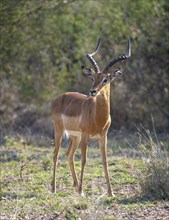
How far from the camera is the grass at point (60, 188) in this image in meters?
8.61

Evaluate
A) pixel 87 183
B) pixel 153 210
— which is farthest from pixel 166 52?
pixel 153 210

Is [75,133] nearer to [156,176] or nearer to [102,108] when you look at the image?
[102,108]

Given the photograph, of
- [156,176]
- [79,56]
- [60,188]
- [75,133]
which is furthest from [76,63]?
[156,176]

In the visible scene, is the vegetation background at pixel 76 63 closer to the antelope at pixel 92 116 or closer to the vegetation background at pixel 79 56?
the vegetation background at pixel 79 56

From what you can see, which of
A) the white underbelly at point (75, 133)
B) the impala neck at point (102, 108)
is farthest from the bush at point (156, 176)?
the white underbelly at point (75, 133)

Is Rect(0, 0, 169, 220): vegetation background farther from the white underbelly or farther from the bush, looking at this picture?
the bush

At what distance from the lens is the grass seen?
339 inches

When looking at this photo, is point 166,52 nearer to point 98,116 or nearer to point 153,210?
point 98,116

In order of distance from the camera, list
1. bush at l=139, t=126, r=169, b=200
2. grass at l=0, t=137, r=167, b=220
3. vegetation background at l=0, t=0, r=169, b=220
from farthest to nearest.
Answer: vegetation background at l=0, t=0, r=169, b=220 < bush at l=139, t=126, r=169, b=200 < grass at l=0, t=137, r=167, b=220

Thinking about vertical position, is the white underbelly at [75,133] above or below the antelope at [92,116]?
below

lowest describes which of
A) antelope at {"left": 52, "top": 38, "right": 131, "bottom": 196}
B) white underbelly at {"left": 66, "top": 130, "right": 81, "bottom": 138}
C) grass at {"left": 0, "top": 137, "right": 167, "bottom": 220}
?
grass at {"left": 0, "top": 137, "right": 167, "bottom": 220}

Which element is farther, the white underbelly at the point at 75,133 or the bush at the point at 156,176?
the white underbelly at the point at 75,133

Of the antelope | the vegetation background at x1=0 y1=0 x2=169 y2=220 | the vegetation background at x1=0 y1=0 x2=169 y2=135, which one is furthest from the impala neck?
the vegetation background at x1=0 y1=0 x2=169 y2=135

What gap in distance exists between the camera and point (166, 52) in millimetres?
19078
